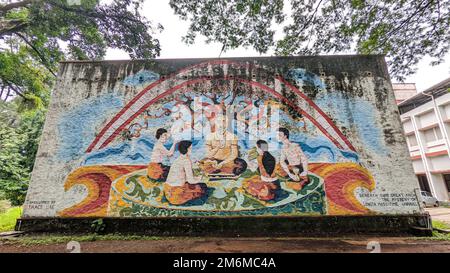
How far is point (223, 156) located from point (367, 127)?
3992 mm

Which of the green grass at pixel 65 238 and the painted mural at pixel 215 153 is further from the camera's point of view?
the painted mural at pixel 215 153

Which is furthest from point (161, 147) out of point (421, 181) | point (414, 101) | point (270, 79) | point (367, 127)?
point (421, 181)

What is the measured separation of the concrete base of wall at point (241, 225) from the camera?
16.3ft

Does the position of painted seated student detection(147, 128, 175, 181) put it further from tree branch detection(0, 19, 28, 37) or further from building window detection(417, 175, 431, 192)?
building window detection(417, 175, 431, 192)

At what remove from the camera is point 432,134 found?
1457 centimetres

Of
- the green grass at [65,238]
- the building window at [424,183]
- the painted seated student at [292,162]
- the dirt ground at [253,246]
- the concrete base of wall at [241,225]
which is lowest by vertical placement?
the dirt ground at [253,246]

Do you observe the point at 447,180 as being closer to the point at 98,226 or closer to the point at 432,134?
the point at 432,134

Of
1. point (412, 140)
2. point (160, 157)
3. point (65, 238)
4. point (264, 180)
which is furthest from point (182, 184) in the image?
point (412, 140)

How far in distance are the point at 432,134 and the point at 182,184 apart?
18.2m

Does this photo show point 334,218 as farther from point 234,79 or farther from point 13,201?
point 13,201

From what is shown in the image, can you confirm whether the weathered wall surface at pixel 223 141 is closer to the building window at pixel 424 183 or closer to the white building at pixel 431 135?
the white building at pixel 431 135

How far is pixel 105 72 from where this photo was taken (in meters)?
6.29

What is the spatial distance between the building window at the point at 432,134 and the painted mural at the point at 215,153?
13432mm

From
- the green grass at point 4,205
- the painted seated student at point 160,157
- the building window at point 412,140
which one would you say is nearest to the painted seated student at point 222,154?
the painted seated student at point 160,157
